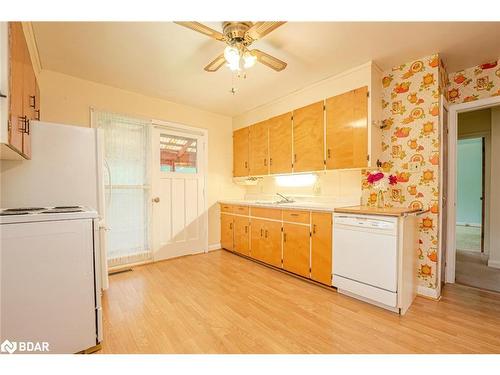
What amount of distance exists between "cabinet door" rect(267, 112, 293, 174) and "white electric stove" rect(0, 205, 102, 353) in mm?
2485

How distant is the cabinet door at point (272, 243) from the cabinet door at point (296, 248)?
110mm

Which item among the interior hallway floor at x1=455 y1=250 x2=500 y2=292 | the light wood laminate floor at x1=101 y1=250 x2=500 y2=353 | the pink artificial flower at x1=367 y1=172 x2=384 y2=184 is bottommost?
the interior hallway floor at x1=455 y1=250 x2=500 y2=292

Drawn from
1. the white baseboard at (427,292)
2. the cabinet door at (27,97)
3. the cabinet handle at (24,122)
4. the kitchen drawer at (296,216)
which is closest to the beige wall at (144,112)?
the cabinet door at (27,97)

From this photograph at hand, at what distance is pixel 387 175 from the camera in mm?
2555

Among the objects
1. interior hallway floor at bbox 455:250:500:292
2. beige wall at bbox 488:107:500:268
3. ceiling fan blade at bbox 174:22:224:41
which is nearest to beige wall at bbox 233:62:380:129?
ceiling fan blade at bbox 174:22:224:41

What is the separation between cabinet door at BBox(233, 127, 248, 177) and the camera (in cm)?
409

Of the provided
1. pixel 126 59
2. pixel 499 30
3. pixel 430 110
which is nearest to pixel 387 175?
pixel 430 110

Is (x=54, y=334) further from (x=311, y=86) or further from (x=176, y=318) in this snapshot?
(x=311, y=86)

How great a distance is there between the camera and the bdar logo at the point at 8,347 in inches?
49.2

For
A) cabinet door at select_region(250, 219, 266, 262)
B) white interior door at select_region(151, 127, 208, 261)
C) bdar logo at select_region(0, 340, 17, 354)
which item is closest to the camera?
bdar logo at select_region(0, 340, 17, 354)

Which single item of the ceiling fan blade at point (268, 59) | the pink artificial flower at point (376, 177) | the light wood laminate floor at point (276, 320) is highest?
the ceiling fan blade at point (268, 59)

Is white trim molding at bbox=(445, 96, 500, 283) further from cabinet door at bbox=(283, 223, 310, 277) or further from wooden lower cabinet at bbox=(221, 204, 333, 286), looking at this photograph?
cabinet door at bbox=(283, 223, 310, 277)

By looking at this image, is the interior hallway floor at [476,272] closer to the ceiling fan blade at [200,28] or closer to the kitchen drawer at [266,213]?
the kitchen drawer at [266,213]

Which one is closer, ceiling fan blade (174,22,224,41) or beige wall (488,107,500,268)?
ceiling fan blade (174,22,224,41)
